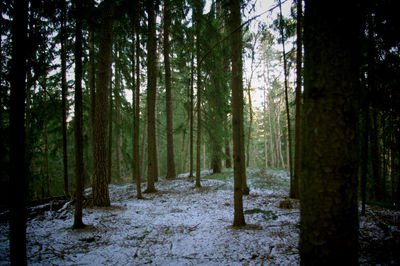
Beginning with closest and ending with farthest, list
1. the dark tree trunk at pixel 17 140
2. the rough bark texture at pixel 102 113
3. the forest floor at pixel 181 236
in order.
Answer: the dark tree trunk at pixel 17 140 < the forest floor at pixel 181 236 < the rough bark texture at pixel 102 113

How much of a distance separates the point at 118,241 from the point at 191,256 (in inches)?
77.6

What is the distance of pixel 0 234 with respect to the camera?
16.5 feet

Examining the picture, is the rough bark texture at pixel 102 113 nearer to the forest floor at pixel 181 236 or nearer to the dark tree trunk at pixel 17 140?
the forest floor at pixel 181 236

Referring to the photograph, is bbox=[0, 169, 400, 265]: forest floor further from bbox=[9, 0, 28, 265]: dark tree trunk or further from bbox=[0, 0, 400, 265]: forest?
bbox=[9, 0, 28, 265]: dark tree trunk

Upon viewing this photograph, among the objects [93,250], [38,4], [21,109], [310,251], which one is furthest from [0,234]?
[310,251]

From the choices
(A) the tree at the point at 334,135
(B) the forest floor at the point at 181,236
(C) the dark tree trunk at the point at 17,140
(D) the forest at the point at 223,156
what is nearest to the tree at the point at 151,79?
(D) the forest at the point at 223,156

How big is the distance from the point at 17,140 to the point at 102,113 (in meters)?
4.85

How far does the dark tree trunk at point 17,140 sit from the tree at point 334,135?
3.63 metres

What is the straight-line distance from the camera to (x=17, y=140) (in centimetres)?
280

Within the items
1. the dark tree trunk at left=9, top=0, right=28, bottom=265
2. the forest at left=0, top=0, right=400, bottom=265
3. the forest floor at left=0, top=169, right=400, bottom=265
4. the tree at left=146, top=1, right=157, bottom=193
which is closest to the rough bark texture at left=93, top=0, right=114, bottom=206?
the forest at left=0, top=0, right=400, bottom=265

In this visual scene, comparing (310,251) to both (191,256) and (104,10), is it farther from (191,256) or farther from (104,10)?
(104,10)

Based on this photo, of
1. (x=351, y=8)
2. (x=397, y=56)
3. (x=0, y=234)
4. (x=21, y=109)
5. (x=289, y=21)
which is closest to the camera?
(x=351, y=8)

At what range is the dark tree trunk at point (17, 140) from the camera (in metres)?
2.75

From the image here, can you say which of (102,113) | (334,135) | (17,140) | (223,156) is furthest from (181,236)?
(223,156)
